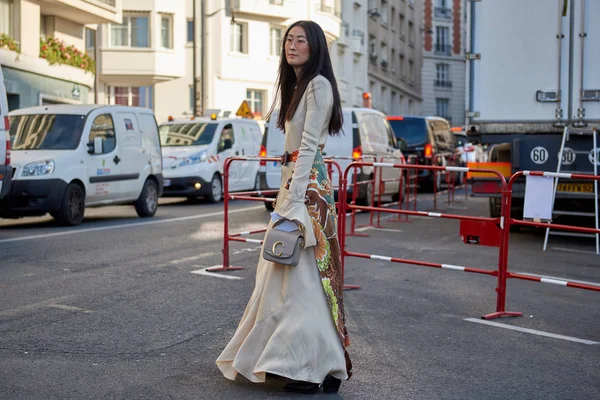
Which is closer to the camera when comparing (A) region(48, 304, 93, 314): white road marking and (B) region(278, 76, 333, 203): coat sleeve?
(B) region(278, 76, 333, 203): coat sleeve

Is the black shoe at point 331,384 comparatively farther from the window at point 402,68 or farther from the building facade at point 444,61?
the building facade at point 444,61

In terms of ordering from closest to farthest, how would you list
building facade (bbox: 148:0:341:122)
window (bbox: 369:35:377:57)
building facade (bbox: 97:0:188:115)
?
building facade (bbox: 97:0:188:115) → building facade (bbox: 148:0:341:122) → window (bbox: 369:35:377:57)

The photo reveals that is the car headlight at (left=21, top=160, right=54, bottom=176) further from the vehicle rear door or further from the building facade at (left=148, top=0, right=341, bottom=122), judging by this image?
the building facade at (left=148, top=0, right=341, bottom=122)

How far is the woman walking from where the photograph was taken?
5.05m

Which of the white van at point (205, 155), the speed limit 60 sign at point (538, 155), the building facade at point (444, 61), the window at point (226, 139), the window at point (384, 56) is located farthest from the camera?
the building facade at point (444, 61)

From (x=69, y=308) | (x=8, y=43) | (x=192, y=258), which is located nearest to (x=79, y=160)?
(x=192, y=258)

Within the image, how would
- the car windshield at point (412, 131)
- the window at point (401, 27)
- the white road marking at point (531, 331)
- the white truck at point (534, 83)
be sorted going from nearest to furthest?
the white road marking at point (531, 331), the white truck at point (534, 83), the car windshield at point (412, 131), the window at point (401, 27)

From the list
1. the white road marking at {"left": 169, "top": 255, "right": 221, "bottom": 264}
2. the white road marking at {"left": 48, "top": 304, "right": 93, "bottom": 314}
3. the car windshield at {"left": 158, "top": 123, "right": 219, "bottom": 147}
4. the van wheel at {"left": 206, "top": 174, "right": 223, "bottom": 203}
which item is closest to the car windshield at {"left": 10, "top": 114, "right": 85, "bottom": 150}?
the white road marking at {"left": 169, "top": 255, "right": 221, "bottom": 264}

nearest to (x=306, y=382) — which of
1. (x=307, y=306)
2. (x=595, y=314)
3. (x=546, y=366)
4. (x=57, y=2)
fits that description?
(x=307, y=306)

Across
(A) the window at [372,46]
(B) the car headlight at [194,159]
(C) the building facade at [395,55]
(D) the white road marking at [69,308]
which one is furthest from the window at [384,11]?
(D) the white road marking at [69,308]

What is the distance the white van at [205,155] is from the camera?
2150 cm

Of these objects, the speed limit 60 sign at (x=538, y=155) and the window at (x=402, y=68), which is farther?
the window at (x=402, y=68)

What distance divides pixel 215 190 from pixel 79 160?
6.96 m

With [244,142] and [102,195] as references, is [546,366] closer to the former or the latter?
[102,195]
